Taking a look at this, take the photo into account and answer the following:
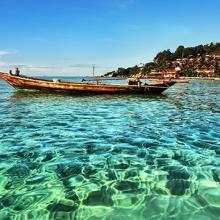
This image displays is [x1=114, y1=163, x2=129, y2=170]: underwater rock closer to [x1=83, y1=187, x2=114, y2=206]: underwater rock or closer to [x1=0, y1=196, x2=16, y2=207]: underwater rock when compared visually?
[x1=83, y1=187, x2=114, y2=206]: underwater rock

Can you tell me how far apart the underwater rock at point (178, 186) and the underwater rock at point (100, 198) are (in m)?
1.26

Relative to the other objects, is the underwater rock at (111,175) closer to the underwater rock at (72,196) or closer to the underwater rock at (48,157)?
the underwater rock at (72,196)

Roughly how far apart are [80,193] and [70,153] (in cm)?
282

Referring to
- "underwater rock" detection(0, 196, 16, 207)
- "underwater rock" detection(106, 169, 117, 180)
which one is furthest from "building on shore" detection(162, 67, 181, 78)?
"underwater rock" detection(0, 196, 16, 207)

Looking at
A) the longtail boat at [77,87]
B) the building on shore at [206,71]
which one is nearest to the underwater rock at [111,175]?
the longtail boat at [77,87]

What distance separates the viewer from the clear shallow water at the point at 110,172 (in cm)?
555

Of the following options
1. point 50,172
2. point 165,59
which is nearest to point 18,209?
point 50,172

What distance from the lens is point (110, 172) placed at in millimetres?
7359

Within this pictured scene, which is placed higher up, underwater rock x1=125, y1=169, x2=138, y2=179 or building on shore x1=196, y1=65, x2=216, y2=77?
underwater rock x1=125, y1=169, x2=138, y2=179

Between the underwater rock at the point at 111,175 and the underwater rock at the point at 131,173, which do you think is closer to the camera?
the underwater rock at the point at 111,175

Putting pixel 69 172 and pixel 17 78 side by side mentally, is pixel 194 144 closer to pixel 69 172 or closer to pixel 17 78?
pixel 69 172

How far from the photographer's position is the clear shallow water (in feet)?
Result: 18.2

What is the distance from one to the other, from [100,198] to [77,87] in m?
23.6

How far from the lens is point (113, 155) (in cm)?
871
